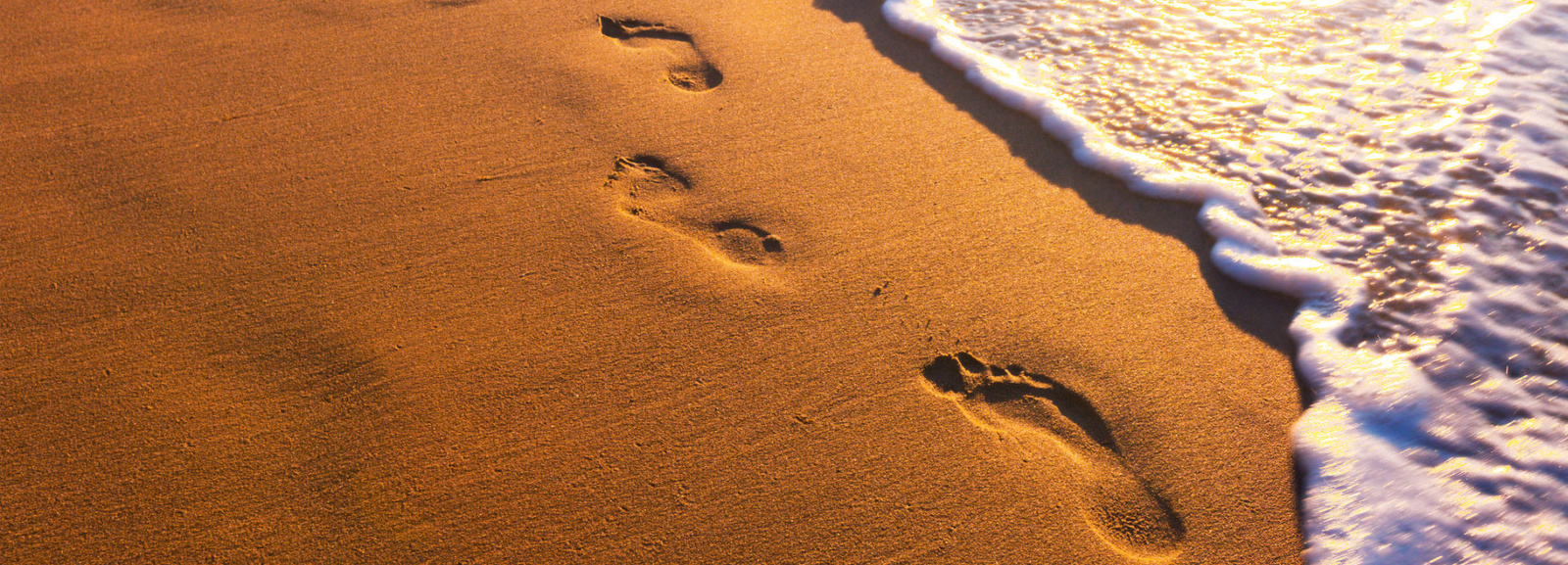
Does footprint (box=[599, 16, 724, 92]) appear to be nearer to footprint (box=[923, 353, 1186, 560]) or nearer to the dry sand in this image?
the dry sand

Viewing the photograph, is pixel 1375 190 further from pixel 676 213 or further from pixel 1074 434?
pixel 676 213

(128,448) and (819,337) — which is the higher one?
(819,337)

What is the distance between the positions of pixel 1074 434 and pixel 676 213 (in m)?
1.13

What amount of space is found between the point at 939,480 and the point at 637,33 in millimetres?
1924

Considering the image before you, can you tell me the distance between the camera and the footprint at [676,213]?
2.01m

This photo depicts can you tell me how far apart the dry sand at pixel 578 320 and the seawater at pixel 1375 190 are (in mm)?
161

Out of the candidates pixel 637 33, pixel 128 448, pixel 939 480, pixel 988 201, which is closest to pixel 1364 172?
pixel 988 201

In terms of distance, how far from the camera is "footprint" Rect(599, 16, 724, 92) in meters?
2.55

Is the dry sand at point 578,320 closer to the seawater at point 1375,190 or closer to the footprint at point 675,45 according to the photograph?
the footprint at point 675,45

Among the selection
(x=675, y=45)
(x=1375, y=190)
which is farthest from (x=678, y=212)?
(x=1375, y=190)

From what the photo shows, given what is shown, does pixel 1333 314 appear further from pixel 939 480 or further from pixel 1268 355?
pixel 939 480

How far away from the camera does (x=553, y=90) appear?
8.00 ft

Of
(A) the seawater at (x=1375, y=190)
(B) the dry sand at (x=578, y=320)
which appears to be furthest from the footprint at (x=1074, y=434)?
(A) the seawater at (x=1375, y=190)

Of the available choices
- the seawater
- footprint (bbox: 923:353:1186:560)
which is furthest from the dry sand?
the seawater
